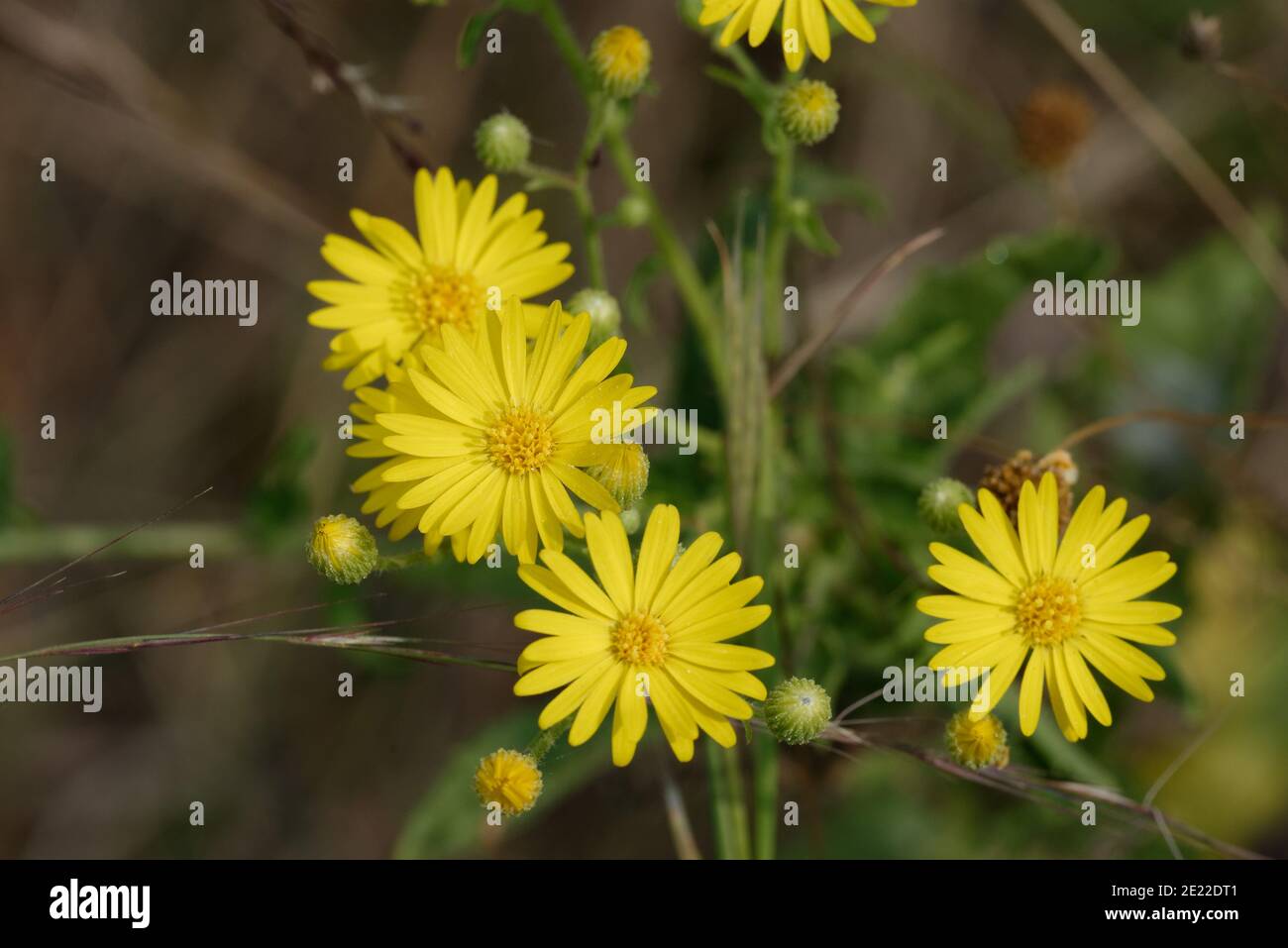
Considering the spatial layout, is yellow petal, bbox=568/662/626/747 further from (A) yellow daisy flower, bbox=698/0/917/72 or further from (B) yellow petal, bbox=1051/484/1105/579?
(A) yellow daisy flower, bbox=698/0/917/72

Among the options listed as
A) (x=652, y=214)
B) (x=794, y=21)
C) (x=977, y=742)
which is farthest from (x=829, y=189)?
(x=977, y=742)

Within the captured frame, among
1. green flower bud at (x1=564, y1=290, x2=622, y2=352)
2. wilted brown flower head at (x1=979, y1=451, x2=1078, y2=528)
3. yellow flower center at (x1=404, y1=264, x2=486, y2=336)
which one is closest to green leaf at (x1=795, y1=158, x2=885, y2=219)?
green flower bud at (x1=564, y1=290, x2=622, y2=352)

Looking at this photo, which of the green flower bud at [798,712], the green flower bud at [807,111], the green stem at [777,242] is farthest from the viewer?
the green stem at [777,242]

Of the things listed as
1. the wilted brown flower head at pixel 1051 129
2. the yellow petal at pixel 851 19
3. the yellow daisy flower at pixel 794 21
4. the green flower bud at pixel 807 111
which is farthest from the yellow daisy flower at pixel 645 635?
the wilted brown flower head at pixel 1051 129

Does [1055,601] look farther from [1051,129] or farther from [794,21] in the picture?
[1051,129]

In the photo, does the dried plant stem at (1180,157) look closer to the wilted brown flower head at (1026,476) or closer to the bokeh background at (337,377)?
the bokeh background at (337,377)

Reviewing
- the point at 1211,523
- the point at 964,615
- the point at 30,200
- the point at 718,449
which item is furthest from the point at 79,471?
the point at 1211,523
